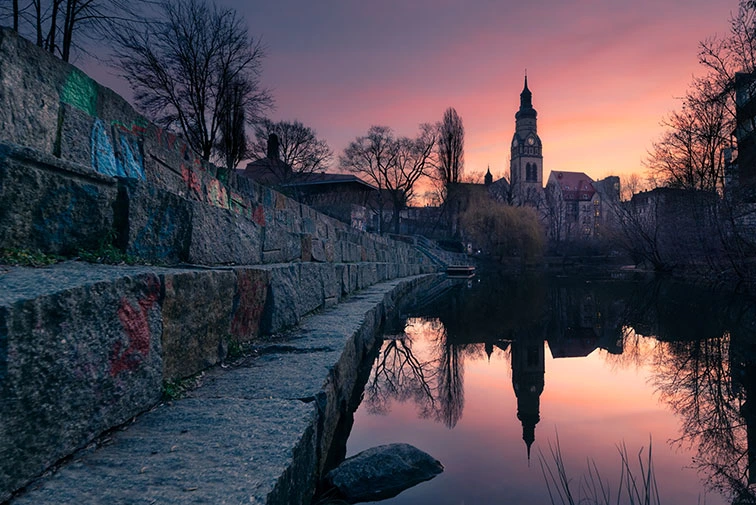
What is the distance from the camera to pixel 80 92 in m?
2.50

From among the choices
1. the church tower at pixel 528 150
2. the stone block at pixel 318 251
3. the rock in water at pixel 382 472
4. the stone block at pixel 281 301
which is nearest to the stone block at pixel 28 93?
the stone block at pixel 281 301

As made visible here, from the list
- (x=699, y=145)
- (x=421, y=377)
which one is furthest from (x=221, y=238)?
(x=699, y=145)

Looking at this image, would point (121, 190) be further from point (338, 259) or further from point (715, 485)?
point (338, 259)

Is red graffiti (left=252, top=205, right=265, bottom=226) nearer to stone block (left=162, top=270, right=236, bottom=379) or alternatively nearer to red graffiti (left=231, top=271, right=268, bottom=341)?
red graffiti (left=231, top=271, right=268, bottom=341)

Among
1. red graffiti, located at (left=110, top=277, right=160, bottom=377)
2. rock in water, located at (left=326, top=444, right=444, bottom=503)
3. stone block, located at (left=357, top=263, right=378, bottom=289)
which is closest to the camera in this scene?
red graffiti, located at (left=110, top=277, right=160, bottom=377)

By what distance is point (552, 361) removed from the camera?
482 centimetres

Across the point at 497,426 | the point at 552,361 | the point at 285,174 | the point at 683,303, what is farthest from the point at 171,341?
the point at 285,174

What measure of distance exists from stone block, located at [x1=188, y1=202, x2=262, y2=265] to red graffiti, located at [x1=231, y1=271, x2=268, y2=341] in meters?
0.30

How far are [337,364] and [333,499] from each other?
2.83 ft

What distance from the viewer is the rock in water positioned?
6.87ft

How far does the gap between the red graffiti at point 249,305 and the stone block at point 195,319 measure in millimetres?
161

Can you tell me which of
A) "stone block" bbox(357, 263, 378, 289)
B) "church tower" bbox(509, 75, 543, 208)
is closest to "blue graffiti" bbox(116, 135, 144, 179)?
"stone block" bbox(357, 263, 378, 289)

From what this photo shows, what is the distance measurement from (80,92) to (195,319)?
1.57 m

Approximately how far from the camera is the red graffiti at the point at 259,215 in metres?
5.23
